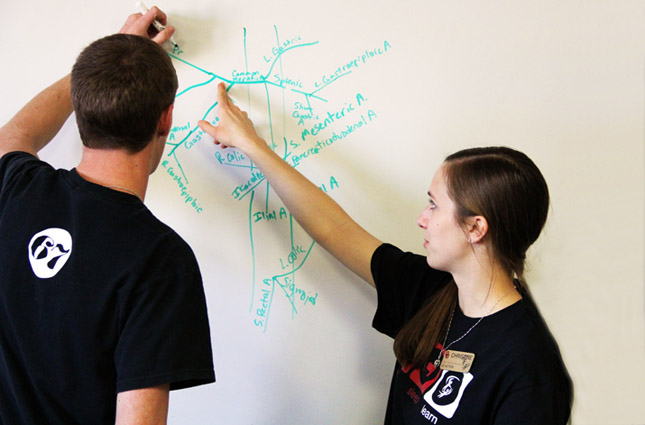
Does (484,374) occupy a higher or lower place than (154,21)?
lower

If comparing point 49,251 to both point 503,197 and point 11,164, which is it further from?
point 503,197

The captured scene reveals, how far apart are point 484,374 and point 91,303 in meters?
0.62

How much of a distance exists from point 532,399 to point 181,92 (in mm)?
878

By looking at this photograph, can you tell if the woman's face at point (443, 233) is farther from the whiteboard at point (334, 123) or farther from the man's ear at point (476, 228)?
the whiteboard at point (334, 123)

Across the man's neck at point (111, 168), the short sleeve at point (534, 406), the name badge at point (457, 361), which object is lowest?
the short sleeve at point (534, 406)

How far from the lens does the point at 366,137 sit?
3.69 ft

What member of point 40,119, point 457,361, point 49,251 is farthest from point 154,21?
point 457,361

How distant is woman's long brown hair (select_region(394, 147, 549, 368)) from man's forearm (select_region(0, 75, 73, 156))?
2.52ft

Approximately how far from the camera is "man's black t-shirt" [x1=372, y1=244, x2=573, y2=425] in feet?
2.68

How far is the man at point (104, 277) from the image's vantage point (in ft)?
2.35

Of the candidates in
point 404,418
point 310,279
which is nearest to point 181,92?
point 310,279

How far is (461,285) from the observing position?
0.96 metres

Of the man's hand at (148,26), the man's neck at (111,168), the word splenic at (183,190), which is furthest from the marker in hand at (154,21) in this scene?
the man's neck at (111,168)

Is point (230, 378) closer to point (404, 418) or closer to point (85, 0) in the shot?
point (404, 418)
